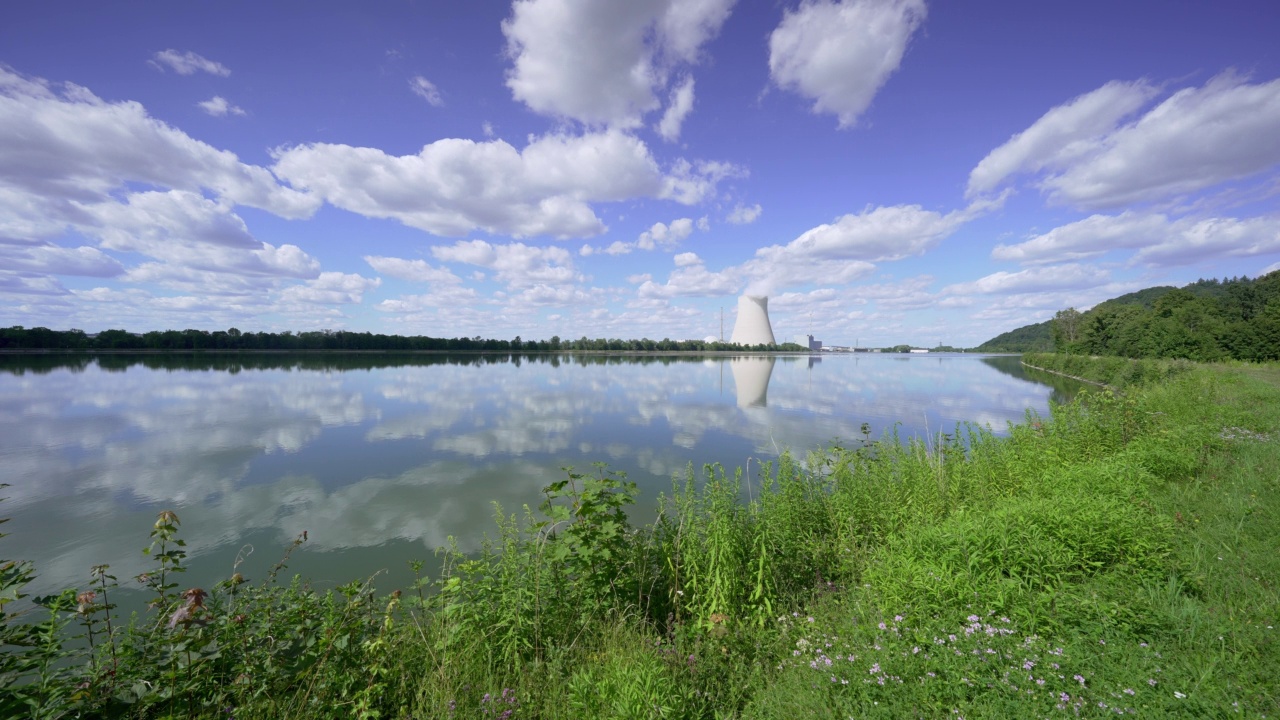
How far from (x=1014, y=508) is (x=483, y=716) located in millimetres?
4742

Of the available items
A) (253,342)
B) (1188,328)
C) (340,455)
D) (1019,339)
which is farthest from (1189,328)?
(1019,339)

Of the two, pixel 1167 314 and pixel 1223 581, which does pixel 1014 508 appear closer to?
pixel 1223 581

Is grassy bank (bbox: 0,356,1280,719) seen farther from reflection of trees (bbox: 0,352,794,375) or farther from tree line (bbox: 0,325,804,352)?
tree line (bbox: 0,325,804,352)

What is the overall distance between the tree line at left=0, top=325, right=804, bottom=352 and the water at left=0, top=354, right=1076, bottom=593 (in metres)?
69.0

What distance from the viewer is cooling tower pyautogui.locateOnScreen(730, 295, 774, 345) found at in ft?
352

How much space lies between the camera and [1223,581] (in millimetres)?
3453

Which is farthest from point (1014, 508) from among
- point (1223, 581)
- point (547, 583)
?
point (547, 583)

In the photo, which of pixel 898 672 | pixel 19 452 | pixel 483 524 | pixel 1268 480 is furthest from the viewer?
pixel 19 452

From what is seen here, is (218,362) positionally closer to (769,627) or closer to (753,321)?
(769,627)

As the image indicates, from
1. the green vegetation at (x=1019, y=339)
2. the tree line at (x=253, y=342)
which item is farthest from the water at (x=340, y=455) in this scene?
the green vegetation at (x=1019, y=339)

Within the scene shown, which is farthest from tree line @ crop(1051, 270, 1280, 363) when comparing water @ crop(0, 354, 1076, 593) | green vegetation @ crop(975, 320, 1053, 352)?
green vegetation @ crop(975, 320, 1053, 352)

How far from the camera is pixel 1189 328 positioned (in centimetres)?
4284

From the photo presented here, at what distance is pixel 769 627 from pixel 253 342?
10933cm

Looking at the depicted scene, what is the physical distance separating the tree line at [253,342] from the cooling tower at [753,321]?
5393 mm
